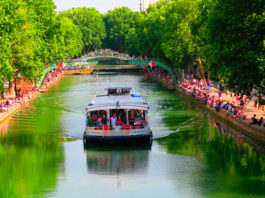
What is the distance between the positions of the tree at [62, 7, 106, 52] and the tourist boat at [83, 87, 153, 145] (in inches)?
5476

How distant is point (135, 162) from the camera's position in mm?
36500

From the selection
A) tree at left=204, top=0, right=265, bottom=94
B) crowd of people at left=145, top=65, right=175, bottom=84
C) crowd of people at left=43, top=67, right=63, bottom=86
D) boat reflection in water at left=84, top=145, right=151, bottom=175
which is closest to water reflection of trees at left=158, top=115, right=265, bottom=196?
boat reflection in water at left=84, top=145, right=151, bottom=175

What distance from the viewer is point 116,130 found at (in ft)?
131

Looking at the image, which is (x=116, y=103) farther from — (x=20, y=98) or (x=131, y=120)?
(x=20, y=98)

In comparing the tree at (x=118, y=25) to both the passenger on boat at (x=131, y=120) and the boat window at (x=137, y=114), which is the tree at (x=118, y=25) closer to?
the boat window at (x=137, y=114)

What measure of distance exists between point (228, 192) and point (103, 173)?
810cm

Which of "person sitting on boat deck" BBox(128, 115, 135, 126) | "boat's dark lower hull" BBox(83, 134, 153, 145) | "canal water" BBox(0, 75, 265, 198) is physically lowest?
"canal water" BBox(0, 75, 265, 198)

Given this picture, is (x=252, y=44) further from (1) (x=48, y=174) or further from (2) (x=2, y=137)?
(2) (x=2, y=137)

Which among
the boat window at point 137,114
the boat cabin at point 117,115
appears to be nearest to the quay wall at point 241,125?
the boat cabin at point 117,115

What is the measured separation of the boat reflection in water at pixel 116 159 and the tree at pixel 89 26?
14134 cm

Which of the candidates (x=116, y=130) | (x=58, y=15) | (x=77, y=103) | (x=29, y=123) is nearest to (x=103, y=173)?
(x=116, y=130)

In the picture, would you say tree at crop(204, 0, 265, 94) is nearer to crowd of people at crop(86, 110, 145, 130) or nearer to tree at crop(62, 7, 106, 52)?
crowd of people at crop(86, 110, 145, 130)

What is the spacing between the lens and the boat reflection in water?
1371 inches

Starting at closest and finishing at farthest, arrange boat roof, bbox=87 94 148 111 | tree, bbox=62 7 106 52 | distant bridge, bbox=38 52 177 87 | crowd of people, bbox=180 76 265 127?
boat roof, bbox=87 94 148 111 → crowd of people, bbox=180 76 265 127 → distant bridge, bbox=38 52 177 87 → tree, bbox=62 7 106 52
